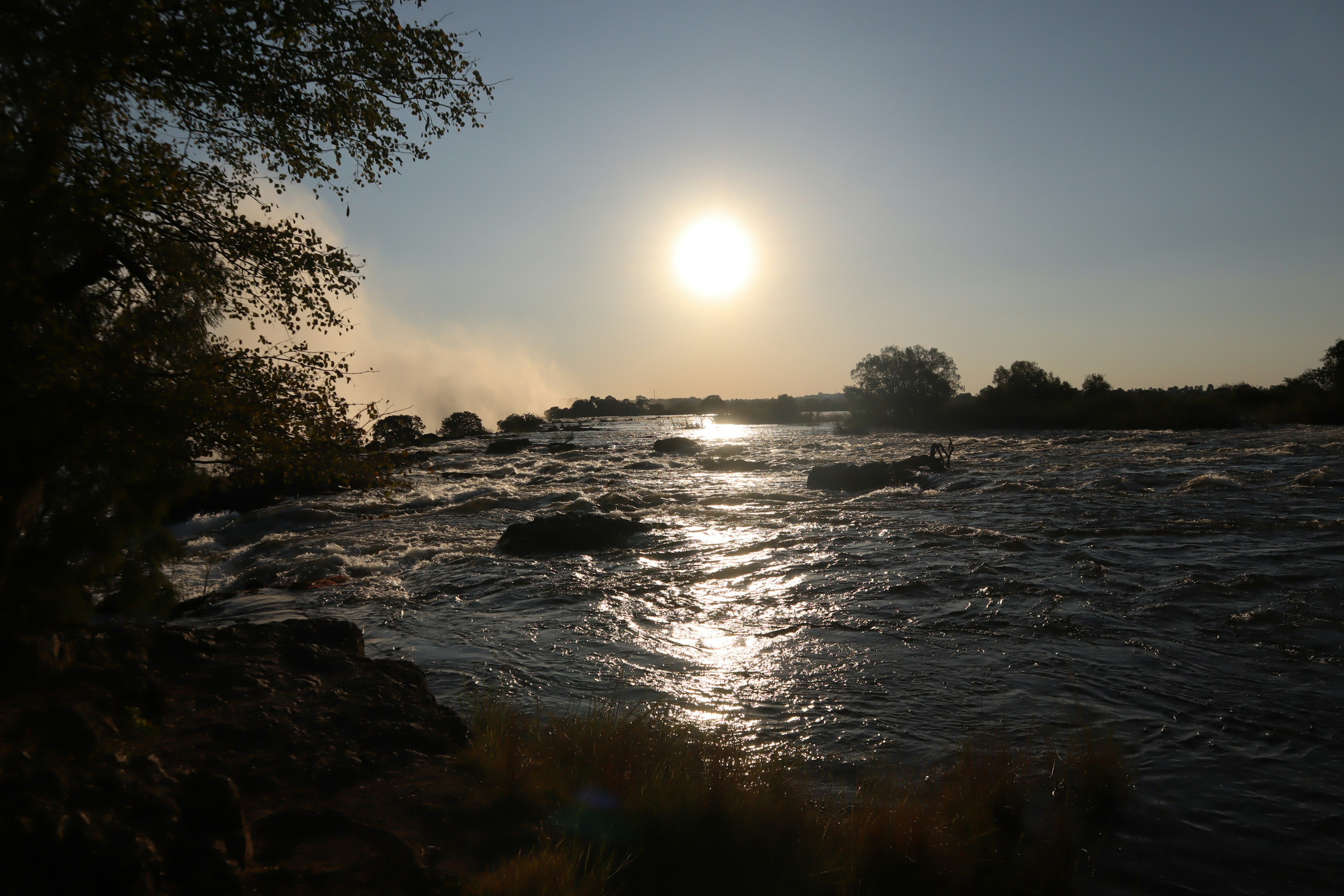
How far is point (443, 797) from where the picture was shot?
4715 millimetres

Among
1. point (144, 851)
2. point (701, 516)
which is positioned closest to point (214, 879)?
point (144, 851)

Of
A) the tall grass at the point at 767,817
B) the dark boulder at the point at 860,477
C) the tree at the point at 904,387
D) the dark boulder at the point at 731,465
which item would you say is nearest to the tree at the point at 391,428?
the tall grass at the point at 767,817

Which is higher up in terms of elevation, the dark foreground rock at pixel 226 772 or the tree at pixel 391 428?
the tree at pixel 391 428

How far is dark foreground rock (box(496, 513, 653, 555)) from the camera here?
16.6 m

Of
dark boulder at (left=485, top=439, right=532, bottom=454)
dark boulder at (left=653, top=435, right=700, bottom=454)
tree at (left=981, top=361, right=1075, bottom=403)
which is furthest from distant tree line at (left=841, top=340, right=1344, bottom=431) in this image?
dark boulder at (left=485, top=439, right=532, bottom=454)

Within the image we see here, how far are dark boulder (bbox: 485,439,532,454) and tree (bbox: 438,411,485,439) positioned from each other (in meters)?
20.5

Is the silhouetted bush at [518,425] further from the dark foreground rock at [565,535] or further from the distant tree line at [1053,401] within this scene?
the dark foreground rock at [565,535]

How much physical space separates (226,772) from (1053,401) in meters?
78.0

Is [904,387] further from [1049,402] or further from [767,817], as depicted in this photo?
[767,817]

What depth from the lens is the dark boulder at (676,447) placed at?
4828 centimetres

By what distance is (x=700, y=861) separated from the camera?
4.34 m

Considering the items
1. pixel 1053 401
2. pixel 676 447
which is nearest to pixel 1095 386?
pixel 1053 401

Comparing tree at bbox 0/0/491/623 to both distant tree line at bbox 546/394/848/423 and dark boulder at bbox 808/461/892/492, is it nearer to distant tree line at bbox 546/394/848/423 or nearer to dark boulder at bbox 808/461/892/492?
dark boulder at bbox 808/461/892/492

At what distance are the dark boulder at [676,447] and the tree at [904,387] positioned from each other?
3792 cm
